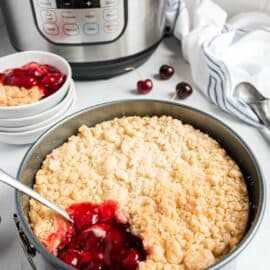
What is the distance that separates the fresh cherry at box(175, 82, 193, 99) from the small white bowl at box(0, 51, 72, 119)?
21 centimetres

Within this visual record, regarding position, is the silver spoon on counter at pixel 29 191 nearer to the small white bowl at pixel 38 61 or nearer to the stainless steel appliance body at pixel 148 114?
the stainless steel appliance body at pixel 148 114

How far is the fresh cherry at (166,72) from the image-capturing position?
887mm

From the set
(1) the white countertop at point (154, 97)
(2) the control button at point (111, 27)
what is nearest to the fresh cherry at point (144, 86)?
(1) the white countertop at point (154, 97)

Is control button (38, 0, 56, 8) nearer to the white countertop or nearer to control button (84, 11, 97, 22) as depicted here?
control button (84, 11, 97, 22)

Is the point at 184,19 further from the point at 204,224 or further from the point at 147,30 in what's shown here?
the point at 204,224

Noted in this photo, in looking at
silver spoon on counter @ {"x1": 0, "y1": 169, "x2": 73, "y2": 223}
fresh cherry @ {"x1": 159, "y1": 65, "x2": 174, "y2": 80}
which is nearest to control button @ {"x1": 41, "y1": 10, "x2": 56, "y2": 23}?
fresh cherry @ {"x1": 159, "y1": 65, "x2": 174, "y2": 80}

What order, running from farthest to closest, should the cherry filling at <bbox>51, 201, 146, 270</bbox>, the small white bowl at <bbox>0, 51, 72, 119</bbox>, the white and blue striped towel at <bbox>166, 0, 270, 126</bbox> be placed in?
the white and blue striped towel at <bbox>166, 0, 270, 126</bbox> < the small white bowl at <bbox>0, 51, 72, 119</bbox> < the cherry filling at <bbox>51, 201, 146, 270</bbox>

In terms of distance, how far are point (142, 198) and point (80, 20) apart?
0.35 meters

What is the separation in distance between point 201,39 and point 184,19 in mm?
83

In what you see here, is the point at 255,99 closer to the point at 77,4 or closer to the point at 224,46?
the point at 224,46

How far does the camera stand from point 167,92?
2.84ft

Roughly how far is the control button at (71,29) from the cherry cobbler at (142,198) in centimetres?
19

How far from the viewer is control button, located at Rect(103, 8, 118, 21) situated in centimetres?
76

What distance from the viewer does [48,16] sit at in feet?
2.52
